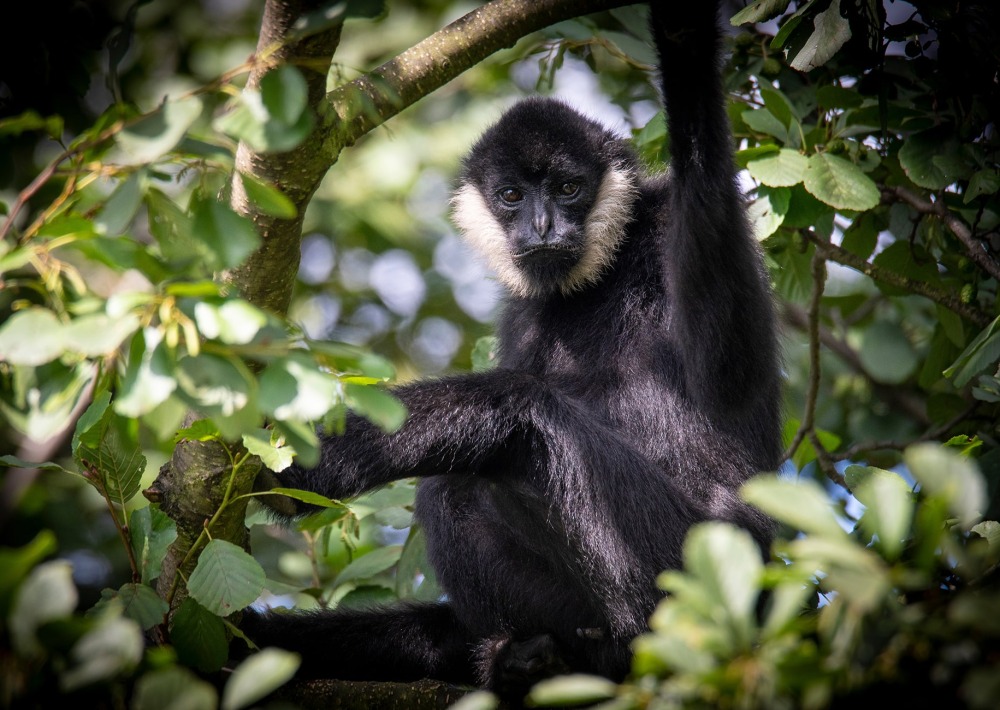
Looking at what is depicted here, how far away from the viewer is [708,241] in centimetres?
462

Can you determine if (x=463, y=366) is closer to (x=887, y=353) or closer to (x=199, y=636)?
(x=887, y=353)

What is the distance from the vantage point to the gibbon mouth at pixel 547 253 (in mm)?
6148

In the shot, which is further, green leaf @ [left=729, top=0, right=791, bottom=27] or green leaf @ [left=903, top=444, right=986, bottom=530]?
green leaf @ [left=729, top=0, right=791, bottom=27]

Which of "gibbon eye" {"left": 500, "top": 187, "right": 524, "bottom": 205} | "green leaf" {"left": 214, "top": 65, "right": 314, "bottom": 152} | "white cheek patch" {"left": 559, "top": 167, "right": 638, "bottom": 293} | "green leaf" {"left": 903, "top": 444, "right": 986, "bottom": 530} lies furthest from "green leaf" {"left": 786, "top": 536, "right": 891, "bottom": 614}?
"gibbon eye" {"left": 500, "top": 187, "right": 524, "bottom": 205}

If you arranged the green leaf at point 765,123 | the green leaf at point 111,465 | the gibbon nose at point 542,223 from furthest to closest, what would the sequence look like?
the gibbon nose at point 542,223
the green leaf at point 765,123
the green leaf at point 111,465

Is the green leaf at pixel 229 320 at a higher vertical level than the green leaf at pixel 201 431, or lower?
higher

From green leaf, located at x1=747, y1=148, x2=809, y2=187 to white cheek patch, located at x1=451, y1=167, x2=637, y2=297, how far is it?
110 cm

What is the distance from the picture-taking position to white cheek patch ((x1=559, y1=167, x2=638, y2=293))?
604cm

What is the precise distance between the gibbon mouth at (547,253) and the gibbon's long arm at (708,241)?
4.17ft

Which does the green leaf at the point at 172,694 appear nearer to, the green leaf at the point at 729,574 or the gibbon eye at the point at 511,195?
the green leaf at the point at 729,574

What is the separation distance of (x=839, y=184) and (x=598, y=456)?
2037 millimetres

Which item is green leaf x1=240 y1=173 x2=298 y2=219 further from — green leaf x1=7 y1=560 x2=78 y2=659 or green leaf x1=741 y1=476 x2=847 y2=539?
green leaf x1=741 y1=476 x2=847 y2=539

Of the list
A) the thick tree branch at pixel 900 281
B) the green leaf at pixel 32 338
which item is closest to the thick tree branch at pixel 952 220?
the thick tree branch at pixel 900 281

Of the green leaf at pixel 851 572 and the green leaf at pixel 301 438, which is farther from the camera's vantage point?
the green leaf at pixel 301 438
